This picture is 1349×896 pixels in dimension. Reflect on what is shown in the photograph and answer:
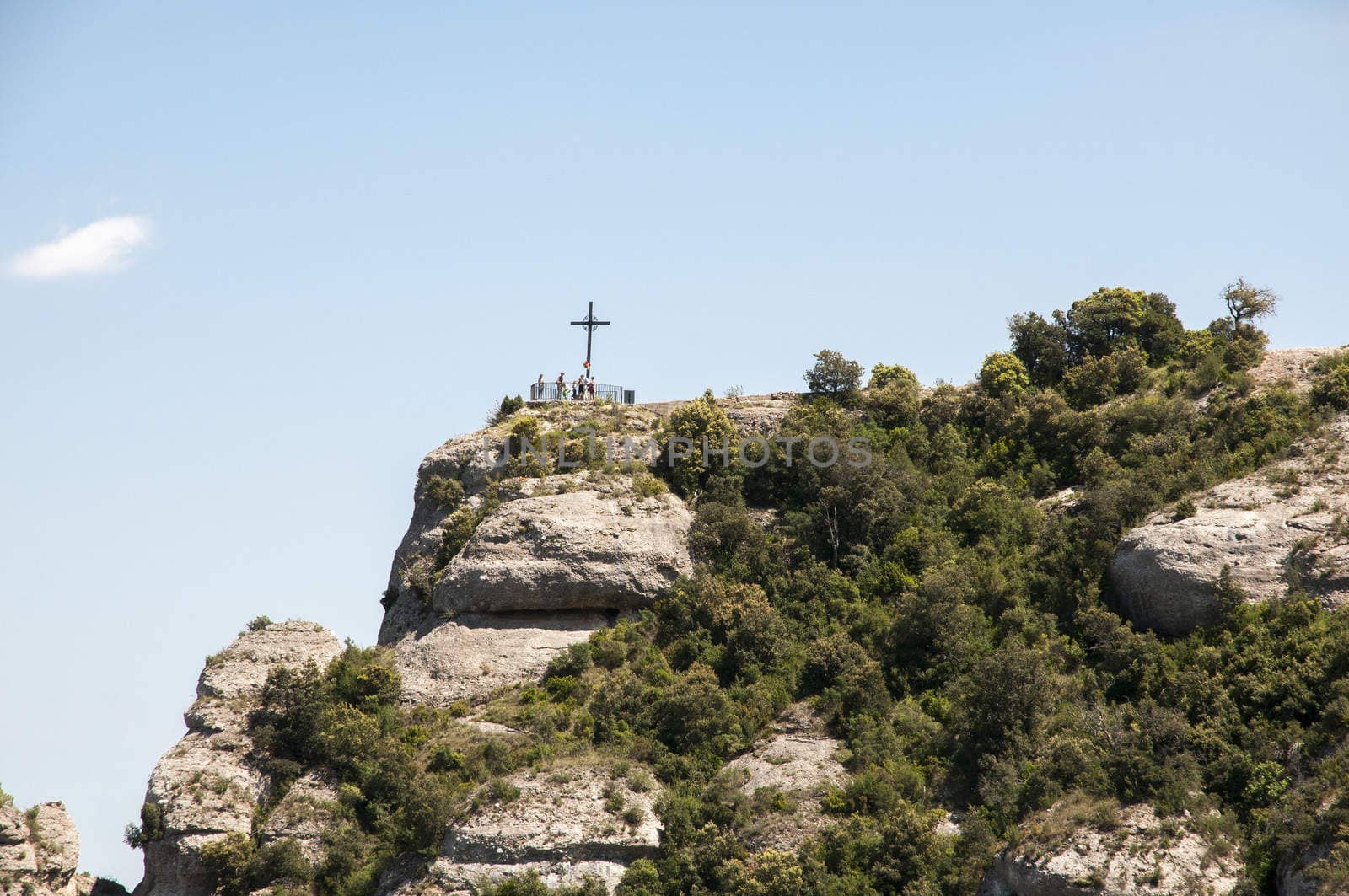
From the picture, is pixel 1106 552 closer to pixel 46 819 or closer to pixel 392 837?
pixel 392 837

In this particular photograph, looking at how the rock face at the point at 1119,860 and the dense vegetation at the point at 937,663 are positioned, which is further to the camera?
the dense vegetation at the point at 937,663

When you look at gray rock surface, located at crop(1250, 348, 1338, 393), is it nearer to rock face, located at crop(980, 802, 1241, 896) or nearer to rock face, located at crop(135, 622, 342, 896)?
rock face, located at crop(980, 802, 1241, 896)

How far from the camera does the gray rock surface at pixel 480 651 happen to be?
225 ft

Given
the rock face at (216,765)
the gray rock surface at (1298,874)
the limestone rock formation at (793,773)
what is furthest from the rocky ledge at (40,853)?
the gray rock surface at (1298,874)

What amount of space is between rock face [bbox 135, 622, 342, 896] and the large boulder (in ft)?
19.3

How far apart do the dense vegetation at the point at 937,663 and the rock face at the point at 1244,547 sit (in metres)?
0.98

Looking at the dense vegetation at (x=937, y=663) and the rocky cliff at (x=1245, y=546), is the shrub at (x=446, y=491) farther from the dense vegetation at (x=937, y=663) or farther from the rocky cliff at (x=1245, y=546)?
the rocky cliff at (x=1245, y=546)

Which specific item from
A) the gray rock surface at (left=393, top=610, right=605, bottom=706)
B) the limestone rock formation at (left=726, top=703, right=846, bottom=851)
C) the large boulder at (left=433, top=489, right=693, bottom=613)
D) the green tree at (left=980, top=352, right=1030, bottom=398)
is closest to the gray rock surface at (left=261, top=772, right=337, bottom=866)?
the gray rock surface at (left=393, top=610, right=605, bottom=706)

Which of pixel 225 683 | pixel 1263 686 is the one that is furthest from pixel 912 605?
pixel 225 683

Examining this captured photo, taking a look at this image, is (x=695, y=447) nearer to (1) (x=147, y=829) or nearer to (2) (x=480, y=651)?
(2) (x=480, y=651)

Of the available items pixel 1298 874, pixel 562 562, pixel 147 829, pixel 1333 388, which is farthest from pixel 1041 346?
pixel 147 829

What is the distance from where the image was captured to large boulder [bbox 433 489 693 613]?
70.7 metres

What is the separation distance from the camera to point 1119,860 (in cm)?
5444

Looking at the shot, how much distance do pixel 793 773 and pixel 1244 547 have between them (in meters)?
17.2
